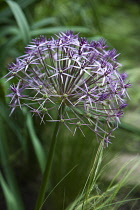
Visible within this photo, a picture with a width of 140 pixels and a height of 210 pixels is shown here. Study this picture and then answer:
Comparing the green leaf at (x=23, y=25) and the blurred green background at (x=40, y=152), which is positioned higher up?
the green leaf at (x=23, y=25)

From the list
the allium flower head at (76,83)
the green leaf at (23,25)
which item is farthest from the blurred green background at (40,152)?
the allium flower head at (76,83)

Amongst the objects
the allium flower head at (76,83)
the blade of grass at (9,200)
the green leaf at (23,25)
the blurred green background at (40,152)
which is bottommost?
the blade of grass at (9,200)

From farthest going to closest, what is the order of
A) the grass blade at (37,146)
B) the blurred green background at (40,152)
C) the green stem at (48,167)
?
1. the grass blade at (37,146)
2. the blurred green background at (40,152)
3. the green stem at (48,167)

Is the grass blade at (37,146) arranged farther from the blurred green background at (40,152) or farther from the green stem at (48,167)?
the green stem at (48,167)

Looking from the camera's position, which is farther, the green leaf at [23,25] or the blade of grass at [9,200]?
the green leaf at [23,25]

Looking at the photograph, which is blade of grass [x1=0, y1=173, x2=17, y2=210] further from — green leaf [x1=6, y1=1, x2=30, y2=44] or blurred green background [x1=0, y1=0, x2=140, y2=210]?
green leaf [x1=6, y1=1, x2=30, y2=44]

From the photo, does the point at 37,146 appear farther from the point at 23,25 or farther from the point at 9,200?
the point at 23,25

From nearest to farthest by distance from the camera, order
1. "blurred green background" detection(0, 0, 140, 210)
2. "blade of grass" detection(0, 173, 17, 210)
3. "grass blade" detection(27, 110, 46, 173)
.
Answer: "blurred green background" detection(0, 0, 140, 210) → "blade of grass" detection(0, 173, 17, 210) → "grass blade" detection(27, 110, 46, 173)

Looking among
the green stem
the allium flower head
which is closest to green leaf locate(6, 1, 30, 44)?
the allium flower head

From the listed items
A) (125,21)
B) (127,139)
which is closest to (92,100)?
(127,139)

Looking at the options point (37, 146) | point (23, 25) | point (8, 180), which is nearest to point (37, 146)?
point (37, 146)

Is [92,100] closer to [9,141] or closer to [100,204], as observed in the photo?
[100,204]
